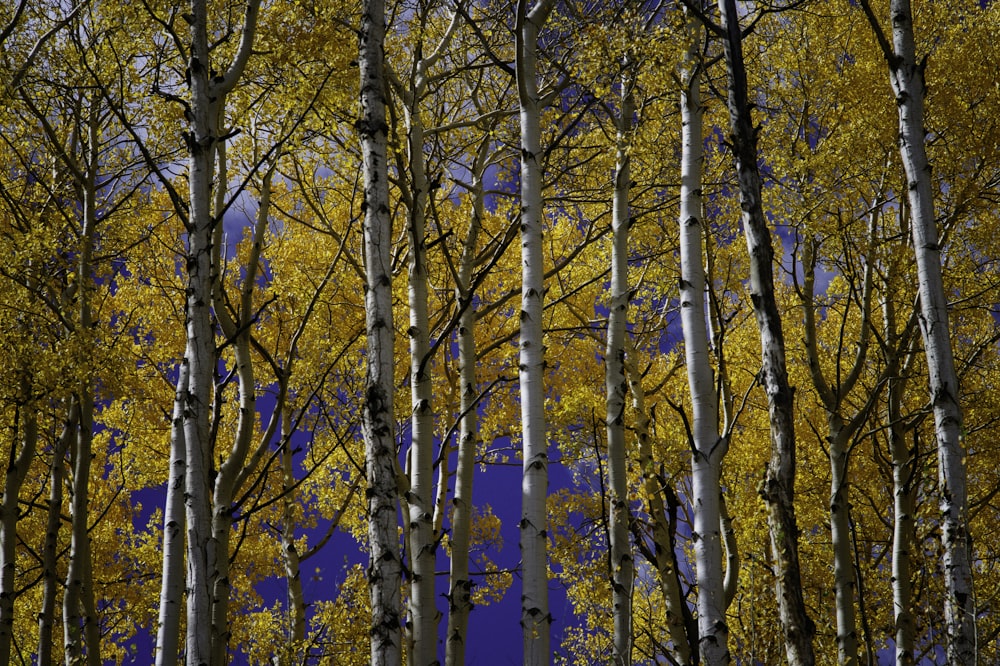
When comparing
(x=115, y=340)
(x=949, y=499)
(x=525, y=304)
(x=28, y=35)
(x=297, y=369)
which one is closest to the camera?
(x=949, y=499)

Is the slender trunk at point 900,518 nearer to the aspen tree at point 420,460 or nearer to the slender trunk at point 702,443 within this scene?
the slender trunk at point 702,443

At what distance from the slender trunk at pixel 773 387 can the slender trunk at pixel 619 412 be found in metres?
1.06

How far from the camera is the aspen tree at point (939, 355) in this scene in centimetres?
485

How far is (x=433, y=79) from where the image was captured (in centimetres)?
751

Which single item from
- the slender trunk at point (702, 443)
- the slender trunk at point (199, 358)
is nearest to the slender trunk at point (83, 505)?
the slender trunk at point (199, 358)

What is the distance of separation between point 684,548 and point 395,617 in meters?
8.54

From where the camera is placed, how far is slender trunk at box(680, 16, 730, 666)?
4.34 metres

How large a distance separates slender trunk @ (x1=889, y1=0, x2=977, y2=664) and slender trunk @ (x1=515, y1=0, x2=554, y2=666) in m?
2.53

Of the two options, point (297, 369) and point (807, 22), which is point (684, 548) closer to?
point (297, 369)

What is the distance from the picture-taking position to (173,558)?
4980 millimetres

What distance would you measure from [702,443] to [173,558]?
3400mm

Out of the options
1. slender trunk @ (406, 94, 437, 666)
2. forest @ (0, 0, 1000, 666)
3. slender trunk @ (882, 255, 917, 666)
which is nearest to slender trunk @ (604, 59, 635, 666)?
forest @ (0, 0, 1000, 666)

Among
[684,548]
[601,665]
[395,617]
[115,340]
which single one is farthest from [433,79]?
[684,548]

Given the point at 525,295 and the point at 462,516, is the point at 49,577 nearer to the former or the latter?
Result: the point at 462,516
